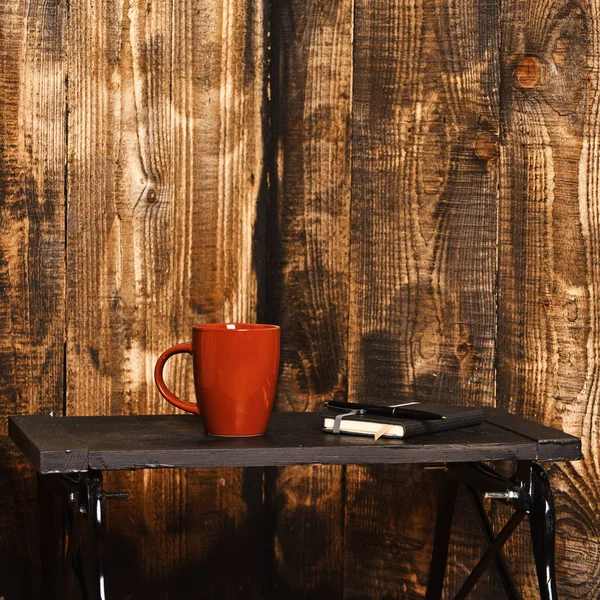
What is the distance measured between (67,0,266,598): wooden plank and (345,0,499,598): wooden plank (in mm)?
177

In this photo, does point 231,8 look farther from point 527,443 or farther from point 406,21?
point 527,443

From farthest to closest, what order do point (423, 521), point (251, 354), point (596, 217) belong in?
point (423, 521) → point (596, 217) → point (251, 354)

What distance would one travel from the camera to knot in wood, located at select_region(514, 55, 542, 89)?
4.53ft

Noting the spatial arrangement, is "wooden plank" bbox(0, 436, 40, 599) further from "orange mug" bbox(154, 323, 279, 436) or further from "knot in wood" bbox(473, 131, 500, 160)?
"knot in wood" bbox(473, 131, 500, 160)

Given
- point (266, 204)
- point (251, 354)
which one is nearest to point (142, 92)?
point (266, 204)

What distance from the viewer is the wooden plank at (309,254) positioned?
1469 mm

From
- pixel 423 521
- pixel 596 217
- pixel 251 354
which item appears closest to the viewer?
pixel 251 354

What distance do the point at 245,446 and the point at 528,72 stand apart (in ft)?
2.45

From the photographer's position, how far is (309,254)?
1.49 metres

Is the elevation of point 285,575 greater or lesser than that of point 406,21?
lesser

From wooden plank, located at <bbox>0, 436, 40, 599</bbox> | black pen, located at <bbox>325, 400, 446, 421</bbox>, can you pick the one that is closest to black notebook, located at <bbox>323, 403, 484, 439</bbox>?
black pen, located at <bbox>325, 400, 446, 421</bbox>

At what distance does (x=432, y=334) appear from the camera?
4.72ft

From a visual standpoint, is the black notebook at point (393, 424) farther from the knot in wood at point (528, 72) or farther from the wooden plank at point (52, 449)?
the knot in wood at point (528, 72)

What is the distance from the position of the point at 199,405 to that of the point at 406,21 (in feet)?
2.35
